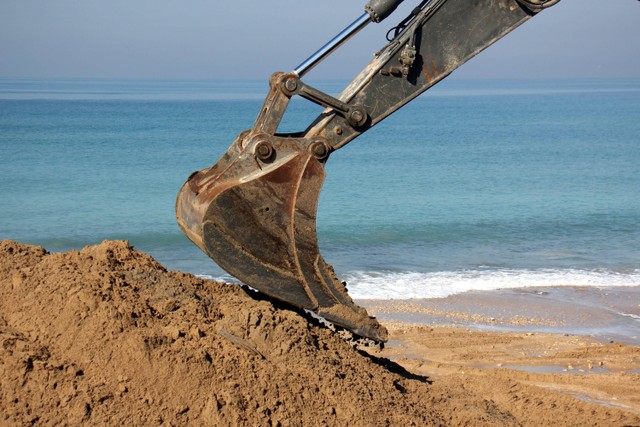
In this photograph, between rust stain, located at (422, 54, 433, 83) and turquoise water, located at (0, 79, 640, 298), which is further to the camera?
turquoise water, located at (0, 79, 640, 298)

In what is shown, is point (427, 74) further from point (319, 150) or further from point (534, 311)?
point (534, 311)

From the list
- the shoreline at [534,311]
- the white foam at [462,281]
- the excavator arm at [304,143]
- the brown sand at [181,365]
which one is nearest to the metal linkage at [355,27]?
the excavator arm at [304,143]

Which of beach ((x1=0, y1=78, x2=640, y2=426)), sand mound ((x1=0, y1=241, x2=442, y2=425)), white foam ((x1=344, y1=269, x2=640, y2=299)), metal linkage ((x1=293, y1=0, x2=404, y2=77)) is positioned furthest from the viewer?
white foam ((x1=344, y1=269, x2=640, y2=299))

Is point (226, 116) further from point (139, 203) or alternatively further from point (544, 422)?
point (544, 422)

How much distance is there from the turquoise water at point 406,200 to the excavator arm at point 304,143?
6.38 meters

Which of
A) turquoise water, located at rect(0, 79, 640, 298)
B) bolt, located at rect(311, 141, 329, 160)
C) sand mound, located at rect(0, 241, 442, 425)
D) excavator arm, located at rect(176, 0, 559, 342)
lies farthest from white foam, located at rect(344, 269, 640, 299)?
bolt, located at rect(311, 141, 329, 160)

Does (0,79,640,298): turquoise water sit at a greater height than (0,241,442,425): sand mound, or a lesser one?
greater

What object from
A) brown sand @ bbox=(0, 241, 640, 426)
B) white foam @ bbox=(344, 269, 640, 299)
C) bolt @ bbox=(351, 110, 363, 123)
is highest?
white foam @ bbox=(344, 269, 640, 299)

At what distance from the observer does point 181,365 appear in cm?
511

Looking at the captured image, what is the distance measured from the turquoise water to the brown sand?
231 inches

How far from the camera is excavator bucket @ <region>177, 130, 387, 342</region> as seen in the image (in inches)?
219

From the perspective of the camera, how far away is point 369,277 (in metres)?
13.3

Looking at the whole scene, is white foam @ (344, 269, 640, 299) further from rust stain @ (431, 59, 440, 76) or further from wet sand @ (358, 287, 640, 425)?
rust stain @ (431, 59, 440, 76)

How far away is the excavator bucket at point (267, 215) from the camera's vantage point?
5.57m
